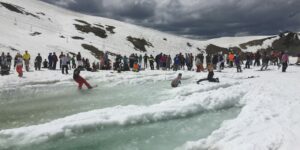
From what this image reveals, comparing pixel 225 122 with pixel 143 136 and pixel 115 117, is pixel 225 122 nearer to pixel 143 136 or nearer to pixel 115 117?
pixel 143 136

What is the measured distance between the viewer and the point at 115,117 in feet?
29.5

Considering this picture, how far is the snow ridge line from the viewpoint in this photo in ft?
25.0

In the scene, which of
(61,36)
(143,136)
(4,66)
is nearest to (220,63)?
(4,66)

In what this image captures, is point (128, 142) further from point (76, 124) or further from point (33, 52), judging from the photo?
point (33, 52)

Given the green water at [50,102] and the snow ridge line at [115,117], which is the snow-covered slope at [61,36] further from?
the snow ridge line at [115,117]

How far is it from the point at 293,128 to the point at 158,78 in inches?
559

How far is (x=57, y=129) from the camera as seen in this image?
7949mm

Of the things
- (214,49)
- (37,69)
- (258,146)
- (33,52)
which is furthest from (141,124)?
(214,49)

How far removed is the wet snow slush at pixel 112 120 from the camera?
23.7 feet

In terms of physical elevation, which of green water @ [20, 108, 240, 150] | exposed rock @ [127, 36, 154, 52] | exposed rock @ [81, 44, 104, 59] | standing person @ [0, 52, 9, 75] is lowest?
green water @ [20, 108, 240, 150]

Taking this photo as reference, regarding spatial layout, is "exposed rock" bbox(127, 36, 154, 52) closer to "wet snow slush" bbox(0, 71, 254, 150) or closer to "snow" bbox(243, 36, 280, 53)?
"snow" bbox(243, 36, 280, 53)

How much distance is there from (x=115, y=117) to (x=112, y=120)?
211 mm

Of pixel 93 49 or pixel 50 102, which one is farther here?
pixel 93 49

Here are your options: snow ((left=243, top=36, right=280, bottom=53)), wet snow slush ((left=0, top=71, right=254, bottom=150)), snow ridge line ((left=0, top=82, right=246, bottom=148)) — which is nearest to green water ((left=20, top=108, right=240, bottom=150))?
wet snow slush ((left=0, top=71, right=254, bottom=150))
